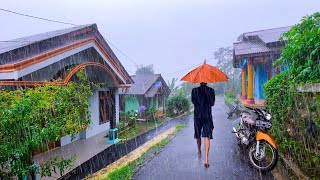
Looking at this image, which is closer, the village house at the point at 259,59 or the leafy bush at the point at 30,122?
the leafy bush at the point at 30,122

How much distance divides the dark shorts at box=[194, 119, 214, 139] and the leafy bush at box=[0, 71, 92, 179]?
2.64 meters

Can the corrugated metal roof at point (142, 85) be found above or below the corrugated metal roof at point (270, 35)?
below

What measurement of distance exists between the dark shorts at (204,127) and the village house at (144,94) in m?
14.7

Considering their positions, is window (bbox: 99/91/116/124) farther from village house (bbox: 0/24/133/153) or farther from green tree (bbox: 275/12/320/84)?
green tree (bbox: 275/12/320/84)

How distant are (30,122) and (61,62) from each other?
5730mm

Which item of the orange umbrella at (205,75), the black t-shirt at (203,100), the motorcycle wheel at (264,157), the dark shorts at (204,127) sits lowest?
the motorcycle wheel at (264,157)

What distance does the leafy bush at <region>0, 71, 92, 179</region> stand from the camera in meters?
3.69

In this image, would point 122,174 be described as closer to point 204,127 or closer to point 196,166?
point 196,166

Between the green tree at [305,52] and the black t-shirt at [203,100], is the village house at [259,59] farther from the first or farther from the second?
the black t-shirt at [203,100]

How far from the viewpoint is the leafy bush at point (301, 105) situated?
4.01 metres

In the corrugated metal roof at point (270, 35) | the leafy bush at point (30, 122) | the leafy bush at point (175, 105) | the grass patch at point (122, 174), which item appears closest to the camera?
the leafy bush at point (30, 122)

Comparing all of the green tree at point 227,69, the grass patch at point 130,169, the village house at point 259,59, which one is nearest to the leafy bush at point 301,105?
the grass patch at point 130,169

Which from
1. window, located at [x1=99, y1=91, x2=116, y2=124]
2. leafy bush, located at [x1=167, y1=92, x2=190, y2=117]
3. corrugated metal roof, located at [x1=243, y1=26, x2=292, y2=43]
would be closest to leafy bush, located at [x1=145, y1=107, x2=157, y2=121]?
leafy bush, located at [x1=167, y1=92, x2=190, y2=117]

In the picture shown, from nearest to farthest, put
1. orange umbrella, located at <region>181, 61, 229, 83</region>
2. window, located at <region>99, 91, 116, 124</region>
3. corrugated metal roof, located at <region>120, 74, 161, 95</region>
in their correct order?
1. orange umbrella, located at <region>181, 61, 229, 83</region>
2. window, located at <region>99, 91, 116, 124</region>
3. corrugated metal roof, located at <region>120, 74, 161, 95</region>
